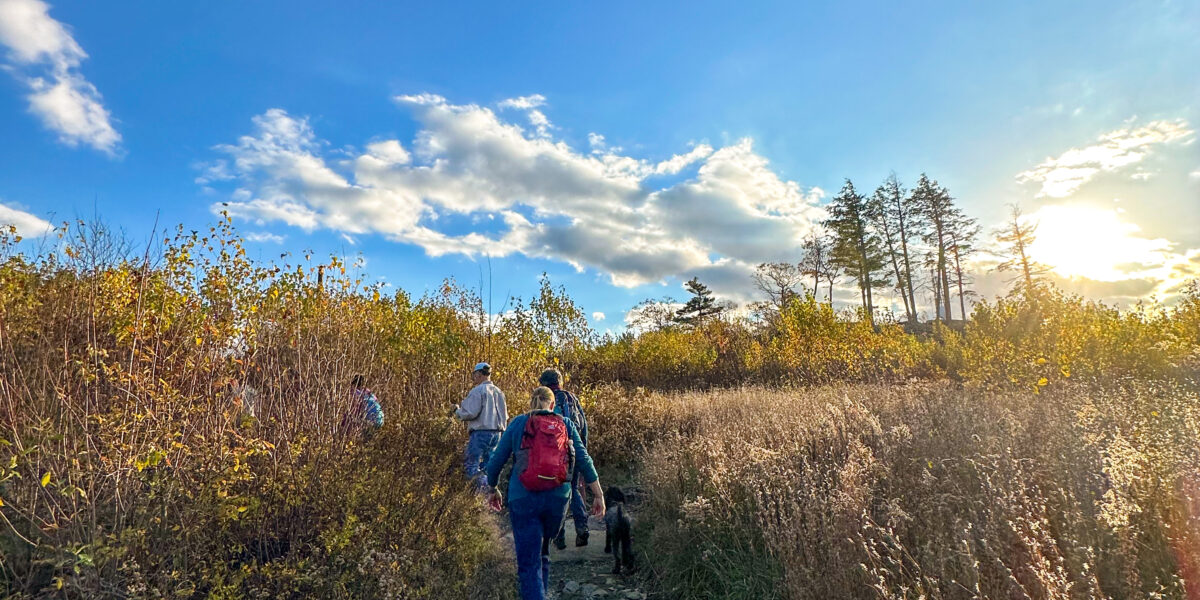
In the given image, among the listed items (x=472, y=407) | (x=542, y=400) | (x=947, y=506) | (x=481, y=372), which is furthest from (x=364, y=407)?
(x=947, y=506)

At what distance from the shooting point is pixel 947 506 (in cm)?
401

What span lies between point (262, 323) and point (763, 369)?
19921mm

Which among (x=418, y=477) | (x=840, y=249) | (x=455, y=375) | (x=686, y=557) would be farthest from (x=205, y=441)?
(x=840, y=249)

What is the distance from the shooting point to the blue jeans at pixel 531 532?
4.25 metres

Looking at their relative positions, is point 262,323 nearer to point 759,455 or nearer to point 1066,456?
point 759,455

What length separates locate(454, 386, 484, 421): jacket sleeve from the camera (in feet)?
22.6

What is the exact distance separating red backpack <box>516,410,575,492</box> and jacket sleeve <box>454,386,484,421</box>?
2600 millimetres

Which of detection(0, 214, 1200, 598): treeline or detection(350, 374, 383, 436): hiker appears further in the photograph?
detection(350, 374, 383, 436): hiker

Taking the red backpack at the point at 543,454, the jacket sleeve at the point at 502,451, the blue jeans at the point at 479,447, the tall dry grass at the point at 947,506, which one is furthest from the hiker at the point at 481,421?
the red backpack at the point at 543,454

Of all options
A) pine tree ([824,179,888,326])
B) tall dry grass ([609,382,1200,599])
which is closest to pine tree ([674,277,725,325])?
pine tree ([824,179,888,326])

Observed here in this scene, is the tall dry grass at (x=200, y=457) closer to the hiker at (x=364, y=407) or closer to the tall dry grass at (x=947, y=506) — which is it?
the hiker at (x=364, y=407)

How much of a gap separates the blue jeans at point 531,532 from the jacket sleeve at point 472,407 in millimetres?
2718

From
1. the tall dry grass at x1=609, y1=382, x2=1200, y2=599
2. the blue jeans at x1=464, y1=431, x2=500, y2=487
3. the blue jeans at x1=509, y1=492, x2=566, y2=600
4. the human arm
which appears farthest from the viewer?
the blue jeans at x1=464, y1=431, x2=500, y2=487

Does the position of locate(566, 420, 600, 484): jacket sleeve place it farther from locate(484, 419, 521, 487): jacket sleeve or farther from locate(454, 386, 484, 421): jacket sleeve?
locate(454, 386, 484, 421): jacket sleeve
